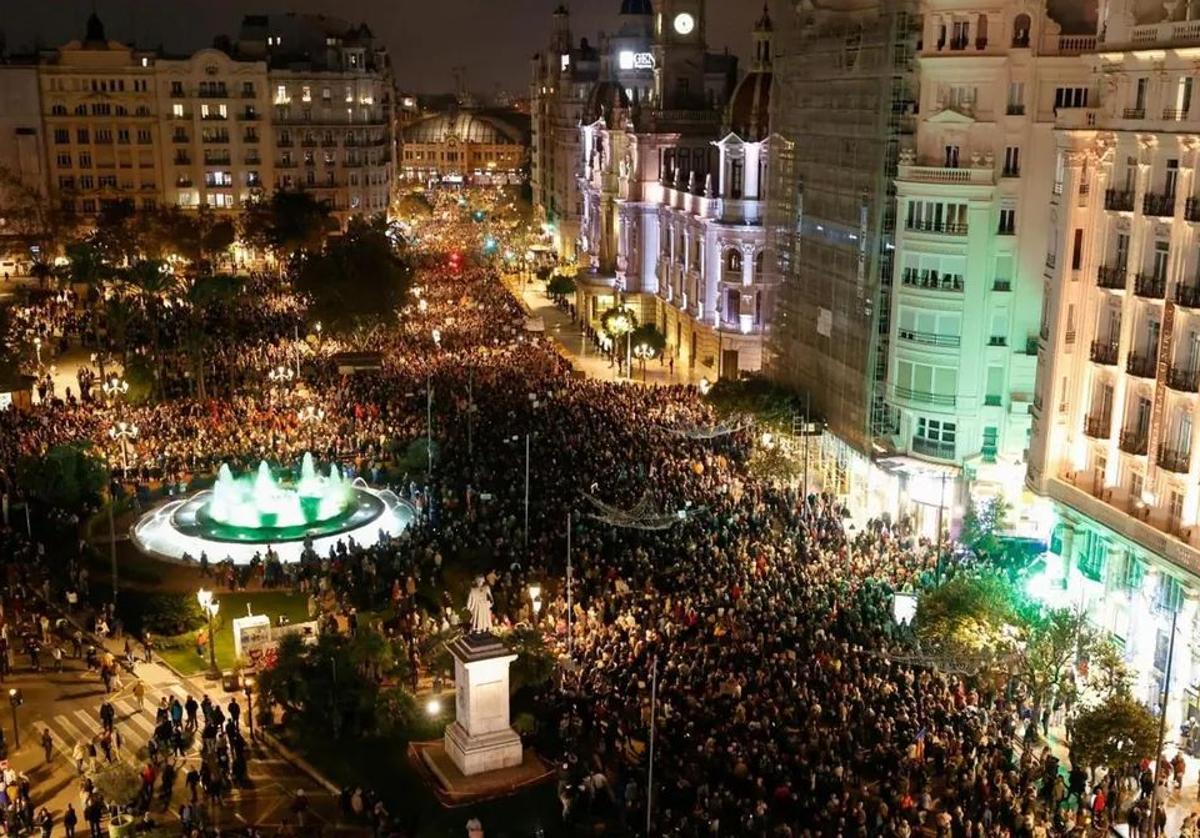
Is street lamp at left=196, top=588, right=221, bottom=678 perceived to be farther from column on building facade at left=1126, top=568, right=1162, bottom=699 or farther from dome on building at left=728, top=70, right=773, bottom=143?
dome on building at left=728, top=70, right=773, bottom=143

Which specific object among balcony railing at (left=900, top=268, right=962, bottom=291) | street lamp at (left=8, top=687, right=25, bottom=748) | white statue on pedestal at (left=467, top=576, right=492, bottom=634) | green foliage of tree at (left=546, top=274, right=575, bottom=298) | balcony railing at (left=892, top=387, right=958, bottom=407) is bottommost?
street lamp at (left=8, top=687, right=25, bottom=748)

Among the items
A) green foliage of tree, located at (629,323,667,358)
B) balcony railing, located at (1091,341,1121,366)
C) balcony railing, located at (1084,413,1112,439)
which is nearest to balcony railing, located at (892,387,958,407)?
balcony railing, located at (1084,413,1112,439)

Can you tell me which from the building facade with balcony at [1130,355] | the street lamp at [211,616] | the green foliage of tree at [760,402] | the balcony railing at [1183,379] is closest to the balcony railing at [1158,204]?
the building facade with balcony at [1130,355]

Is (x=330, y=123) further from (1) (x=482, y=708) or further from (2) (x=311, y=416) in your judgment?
(1) (x=482, y=708)

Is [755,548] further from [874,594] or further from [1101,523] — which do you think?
[1101,523]

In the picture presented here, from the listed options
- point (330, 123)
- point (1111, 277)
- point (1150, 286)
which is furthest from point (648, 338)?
point (330, 123)

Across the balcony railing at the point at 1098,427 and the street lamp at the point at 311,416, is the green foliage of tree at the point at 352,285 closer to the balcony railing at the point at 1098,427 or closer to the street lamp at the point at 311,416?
the street lamp at the point at 311,416
